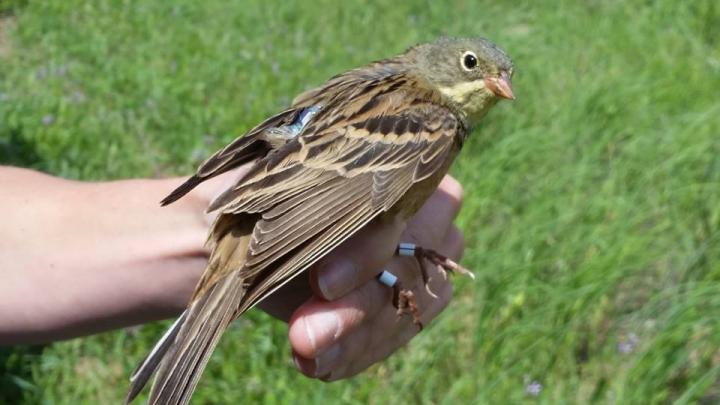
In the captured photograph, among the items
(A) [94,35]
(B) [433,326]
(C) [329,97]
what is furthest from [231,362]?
(A) [94,35]

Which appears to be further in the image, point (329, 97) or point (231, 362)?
point (231, 362)

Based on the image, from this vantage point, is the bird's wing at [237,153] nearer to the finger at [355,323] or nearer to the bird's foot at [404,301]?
the finger at [355,323]

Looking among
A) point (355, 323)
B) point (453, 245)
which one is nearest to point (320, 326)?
point (355, 323)

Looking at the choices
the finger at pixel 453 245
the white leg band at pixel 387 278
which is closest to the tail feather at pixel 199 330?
the white leg band at pixel 387 278

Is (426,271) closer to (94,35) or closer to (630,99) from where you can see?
(630,99)

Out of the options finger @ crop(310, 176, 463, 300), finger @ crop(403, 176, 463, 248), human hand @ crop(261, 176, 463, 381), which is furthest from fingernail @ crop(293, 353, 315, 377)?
finger @ crop(403, 176, 463, 248)

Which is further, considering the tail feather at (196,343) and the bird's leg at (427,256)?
the bird's leg at (427,256)

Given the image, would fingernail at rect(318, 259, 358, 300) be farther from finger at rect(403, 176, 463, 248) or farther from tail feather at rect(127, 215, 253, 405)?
finger at rect(403, 176, 463, 248)
